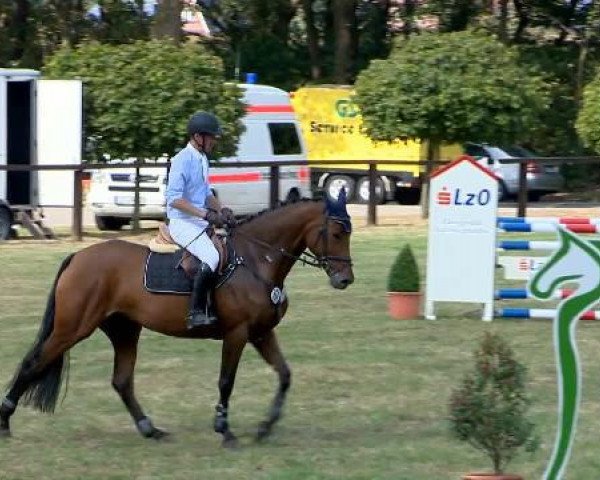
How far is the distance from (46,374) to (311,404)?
2.29 meters

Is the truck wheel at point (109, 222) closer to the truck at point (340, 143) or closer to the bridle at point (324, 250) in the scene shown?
the truck at point (340, 143)

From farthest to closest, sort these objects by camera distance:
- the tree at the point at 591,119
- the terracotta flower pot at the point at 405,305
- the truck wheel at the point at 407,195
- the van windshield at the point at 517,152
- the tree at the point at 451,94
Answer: the van windshield at the point at 517,152
the truck wheel at the point at 407,195
the tree at the point at 591,119
the tree at the point at 451,94
the terracotta flower pot at the point at 405,305

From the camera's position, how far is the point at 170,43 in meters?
27.4

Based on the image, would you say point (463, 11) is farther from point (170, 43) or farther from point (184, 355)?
point (184, 355)

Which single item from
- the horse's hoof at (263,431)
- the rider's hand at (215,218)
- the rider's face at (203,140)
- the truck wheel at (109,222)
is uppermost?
the rider's face at (203,140)

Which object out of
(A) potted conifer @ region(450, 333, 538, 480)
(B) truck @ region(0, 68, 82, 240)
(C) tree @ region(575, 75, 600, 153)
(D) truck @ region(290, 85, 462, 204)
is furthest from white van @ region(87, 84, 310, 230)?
(A) potted conifer @ region(450, 333, 538, 480)

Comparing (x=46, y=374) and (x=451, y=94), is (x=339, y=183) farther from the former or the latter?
(x=46, y=374)

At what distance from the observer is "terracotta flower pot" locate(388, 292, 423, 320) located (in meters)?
16.2

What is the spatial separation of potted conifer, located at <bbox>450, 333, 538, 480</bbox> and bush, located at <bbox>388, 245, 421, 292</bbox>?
25.7 feet

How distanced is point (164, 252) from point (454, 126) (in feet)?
63.2

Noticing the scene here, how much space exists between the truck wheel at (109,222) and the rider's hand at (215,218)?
17.3 m

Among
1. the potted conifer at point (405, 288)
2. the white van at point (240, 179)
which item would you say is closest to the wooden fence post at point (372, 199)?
the white van at point (240, 179)

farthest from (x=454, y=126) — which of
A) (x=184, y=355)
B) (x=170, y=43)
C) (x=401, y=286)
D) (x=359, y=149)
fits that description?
(x=184, y=355)

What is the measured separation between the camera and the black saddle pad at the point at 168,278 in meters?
10.2
